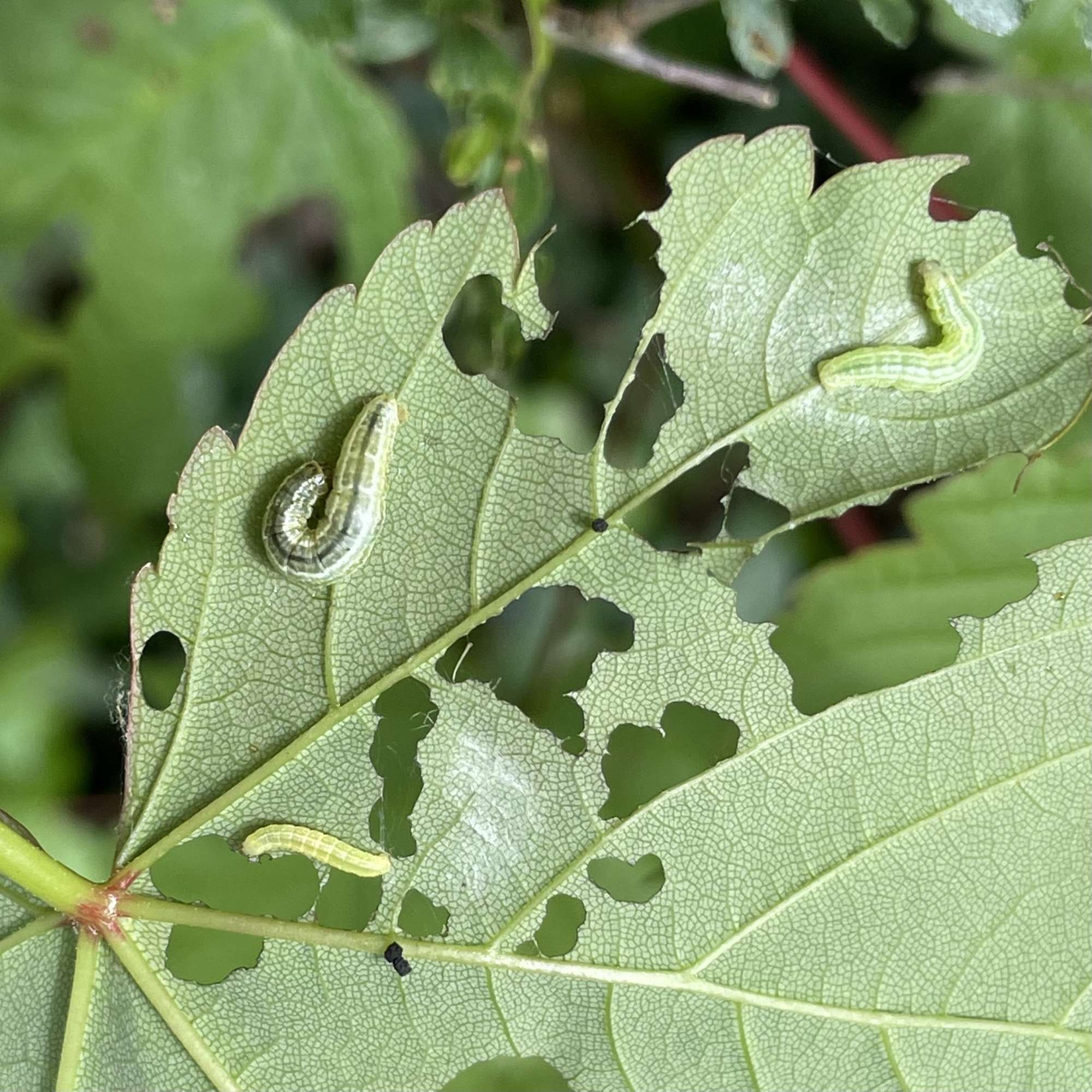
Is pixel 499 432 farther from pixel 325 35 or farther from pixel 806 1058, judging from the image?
pixel 806 1058

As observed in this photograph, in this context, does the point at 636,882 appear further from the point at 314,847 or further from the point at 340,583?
the point at 340,583

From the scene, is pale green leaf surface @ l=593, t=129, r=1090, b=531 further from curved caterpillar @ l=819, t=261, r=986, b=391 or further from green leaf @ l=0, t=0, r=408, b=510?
green leaf @ l=0, t=0, r=408, b=510

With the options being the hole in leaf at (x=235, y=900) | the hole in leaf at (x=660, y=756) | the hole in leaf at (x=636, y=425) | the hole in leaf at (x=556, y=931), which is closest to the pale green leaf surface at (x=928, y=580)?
the hole in leaf at (x=660, y=756)

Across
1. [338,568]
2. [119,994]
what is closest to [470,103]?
[338,568]

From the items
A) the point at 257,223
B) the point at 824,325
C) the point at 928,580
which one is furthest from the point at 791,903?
the point at 257,223

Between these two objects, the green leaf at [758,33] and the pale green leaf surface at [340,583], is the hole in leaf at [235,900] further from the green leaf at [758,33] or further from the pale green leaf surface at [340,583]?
the green leaf at [758,33]

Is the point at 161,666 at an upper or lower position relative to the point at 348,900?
upper

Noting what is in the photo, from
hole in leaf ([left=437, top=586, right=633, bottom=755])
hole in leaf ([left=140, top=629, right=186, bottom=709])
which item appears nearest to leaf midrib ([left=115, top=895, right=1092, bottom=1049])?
hole in leaf ([left=437, top=586, right=633, bottom=755])
